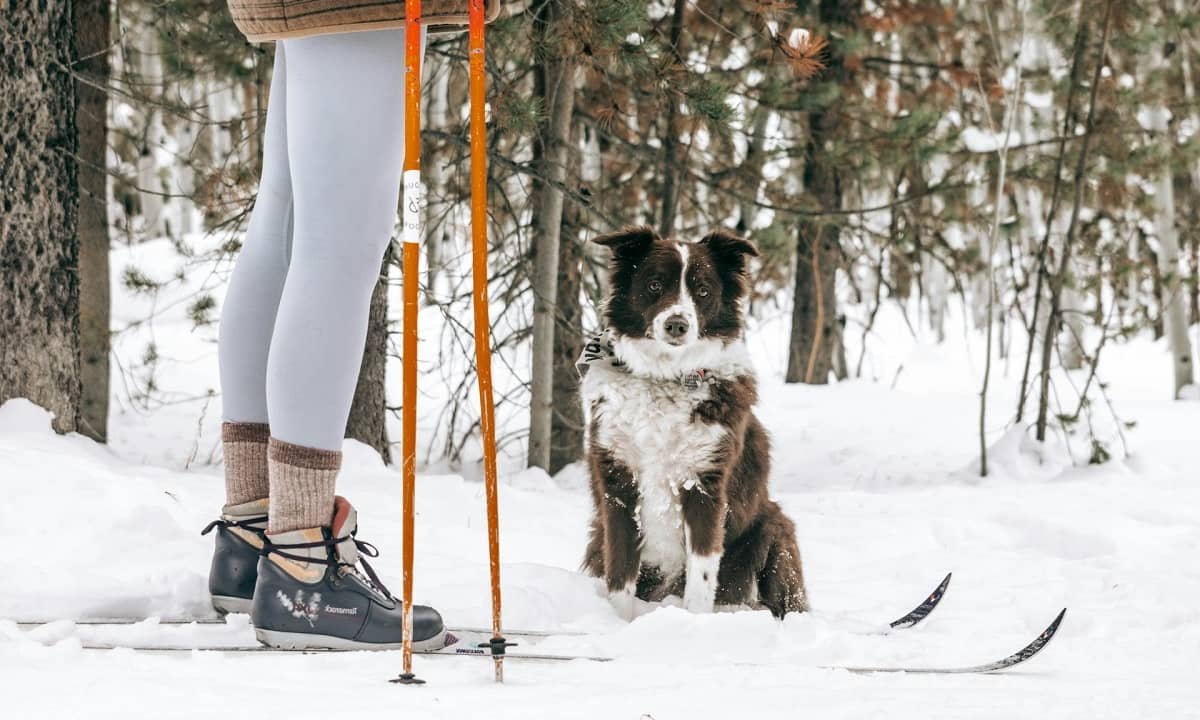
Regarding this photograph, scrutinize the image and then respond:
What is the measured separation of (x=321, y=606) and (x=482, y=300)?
2.46 ft

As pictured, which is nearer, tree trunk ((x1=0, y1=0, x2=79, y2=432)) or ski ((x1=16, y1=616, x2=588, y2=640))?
ski ((x1=16, y1=616, x2=588, y2=640))

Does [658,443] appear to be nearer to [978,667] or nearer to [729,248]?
[729,248]

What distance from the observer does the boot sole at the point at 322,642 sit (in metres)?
2.19

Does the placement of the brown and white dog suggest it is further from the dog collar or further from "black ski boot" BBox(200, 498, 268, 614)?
"black ski boot" BBox(200, 498, 268, 614)

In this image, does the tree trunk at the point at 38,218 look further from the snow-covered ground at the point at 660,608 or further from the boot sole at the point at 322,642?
the boot sole at the point at 322,642

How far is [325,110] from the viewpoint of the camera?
2.20m

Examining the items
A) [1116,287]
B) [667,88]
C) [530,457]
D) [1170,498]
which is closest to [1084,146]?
[1116,287]

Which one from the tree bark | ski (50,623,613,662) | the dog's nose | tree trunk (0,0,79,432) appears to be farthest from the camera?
the tree bark

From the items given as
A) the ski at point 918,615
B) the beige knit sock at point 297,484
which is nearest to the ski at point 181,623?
the beige knit sock at point 297,484

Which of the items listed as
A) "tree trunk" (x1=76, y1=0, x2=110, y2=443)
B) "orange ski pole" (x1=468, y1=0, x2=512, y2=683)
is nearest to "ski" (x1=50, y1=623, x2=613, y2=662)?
"orange ski pole" (x1=468, y1=0, x2=512, y2=683)

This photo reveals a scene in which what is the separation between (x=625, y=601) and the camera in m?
3.41

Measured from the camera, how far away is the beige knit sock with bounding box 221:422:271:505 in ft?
8.19

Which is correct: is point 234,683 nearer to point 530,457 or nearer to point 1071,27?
point 530,457

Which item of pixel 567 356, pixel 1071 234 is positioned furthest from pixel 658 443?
pixel 1071 234
